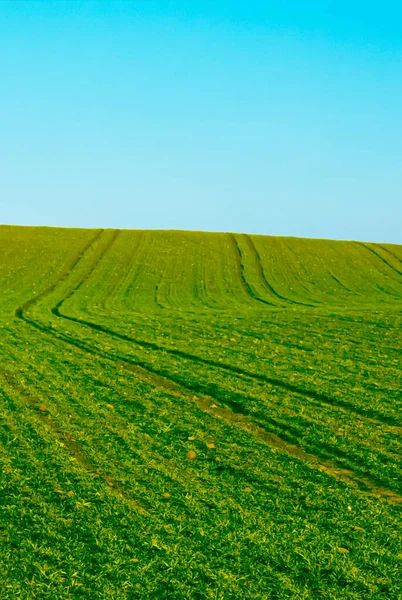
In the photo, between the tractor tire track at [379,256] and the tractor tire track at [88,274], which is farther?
the tractor tire track at [379,256]

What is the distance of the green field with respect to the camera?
7812mm

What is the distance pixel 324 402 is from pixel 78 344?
11886 mm

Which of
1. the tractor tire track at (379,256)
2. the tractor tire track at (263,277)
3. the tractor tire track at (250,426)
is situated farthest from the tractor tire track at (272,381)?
the tractor tire track at (379,256)

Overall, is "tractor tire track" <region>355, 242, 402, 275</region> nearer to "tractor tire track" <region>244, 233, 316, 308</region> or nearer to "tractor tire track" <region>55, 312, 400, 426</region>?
"tractor tire track" <region>244, 233, 316, 308</region>

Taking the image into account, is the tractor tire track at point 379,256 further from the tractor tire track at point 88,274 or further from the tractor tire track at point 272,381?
the tractor tire track at point 272,381

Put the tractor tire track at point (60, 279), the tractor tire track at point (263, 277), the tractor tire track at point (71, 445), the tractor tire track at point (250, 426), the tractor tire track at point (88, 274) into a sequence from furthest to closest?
the tractor tire track at point (263, 277)
the tractor tire track at point (88, 274)
the tractor tire track at point (60, 279)
the tractor tire track at point (250, 426)
the tractor tire track at point (71, 445)

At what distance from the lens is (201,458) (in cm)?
1180

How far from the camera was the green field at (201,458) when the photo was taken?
25.6 ft

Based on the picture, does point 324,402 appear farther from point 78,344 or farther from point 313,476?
point 78,344

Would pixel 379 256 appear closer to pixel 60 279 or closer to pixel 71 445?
pixel 60 279

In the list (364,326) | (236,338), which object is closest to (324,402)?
(236,338)

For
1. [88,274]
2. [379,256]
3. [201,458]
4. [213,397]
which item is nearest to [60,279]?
[88,274]

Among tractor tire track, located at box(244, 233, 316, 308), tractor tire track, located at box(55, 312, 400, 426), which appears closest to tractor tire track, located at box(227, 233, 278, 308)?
tractor tire track, located at box(244, 233, 316, 308)

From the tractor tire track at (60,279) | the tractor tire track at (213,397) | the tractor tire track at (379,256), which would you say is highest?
the tractor tire track at (379,256)
